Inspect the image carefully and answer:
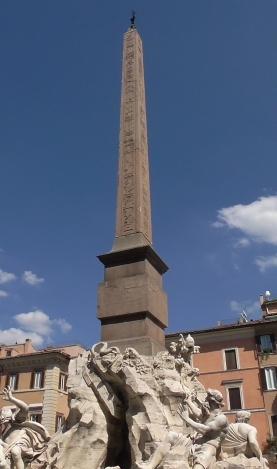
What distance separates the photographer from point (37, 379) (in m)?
25.4

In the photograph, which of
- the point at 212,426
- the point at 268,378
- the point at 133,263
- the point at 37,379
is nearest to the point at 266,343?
the point at 268,378

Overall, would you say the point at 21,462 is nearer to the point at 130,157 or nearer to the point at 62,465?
the point at 62,465

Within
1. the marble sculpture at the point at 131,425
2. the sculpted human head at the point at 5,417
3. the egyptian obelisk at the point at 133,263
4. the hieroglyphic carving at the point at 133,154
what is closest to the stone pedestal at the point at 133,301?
the egyptian obelisk at the point at 133,263

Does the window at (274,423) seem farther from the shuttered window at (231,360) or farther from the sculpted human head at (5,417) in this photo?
the sculpted human head at (5,417)

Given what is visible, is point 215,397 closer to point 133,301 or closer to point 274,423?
point 133,301

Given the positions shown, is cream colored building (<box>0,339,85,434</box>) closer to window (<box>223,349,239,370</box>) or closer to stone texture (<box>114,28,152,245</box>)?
window (<box>223,349,239,370</box>)

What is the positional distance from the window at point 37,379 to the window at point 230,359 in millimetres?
9332

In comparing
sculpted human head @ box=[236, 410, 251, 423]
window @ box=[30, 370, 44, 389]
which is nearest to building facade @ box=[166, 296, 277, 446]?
window @ box=[30, 370, 44, 389]

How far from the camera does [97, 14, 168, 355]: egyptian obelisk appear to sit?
7.93m

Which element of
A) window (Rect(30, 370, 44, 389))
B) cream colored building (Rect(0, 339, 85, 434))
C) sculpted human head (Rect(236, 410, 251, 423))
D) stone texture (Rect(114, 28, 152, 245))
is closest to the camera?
sculpted human head (Rect(236, 410, 251, 423))

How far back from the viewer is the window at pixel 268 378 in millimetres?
22594

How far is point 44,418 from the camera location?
2403 cm

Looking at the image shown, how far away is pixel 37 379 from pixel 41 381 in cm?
28

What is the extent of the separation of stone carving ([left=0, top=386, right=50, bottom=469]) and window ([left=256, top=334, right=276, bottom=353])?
18.1 metres
